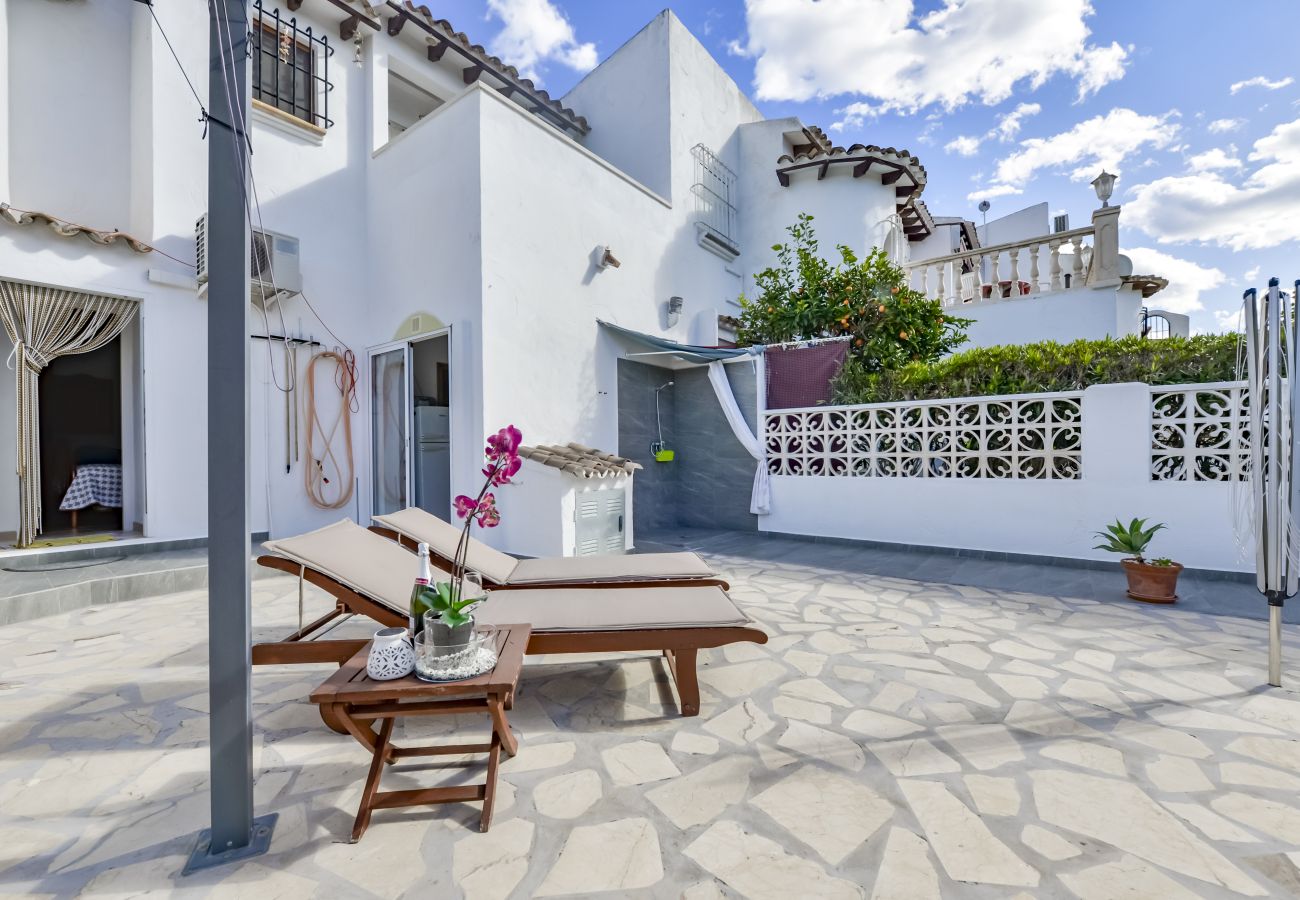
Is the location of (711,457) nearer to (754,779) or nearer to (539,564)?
(539,564)

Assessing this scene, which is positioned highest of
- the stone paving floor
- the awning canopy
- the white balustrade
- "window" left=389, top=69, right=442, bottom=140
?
"window" left=389, top=69, right=442, bottom=140

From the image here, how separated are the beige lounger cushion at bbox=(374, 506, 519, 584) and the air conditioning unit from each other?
4.03m

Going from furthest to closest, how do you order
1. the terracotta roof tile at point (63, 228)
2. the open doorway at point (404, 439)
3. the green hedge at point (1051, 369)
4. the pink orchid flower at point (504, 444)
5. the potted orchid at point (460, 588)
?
the open doorway at point (404, 439) → the green hedge at point (1051, 369) → the terracotta roof tile at point (63, 228) → the pink orchid flower at point (504, 444) → the potted orchid at point (460, 588)

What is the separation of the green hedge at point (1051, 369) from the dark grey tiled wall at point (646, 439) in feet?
8.54

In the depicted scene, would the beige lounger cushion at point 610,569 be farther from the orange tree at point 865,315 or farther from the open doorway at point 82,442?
the open doorway at point 82,442

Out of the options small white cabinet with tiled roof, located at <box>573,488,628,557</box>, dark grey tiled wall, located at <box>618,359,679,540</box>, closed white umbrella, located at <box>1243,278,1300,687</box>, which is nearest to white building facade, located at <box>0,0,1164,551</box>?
dark grey tiled wall, located at <box>618,359,679,540</box>

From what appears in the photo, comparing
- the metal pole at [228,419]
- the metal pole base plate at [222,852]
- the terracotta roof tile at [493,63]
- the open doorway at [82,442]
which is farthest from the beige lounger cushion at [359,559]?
the terracotta roof tile at [493,63]

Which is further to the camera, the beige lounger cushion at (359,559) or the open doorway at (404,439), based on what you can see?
the open doorway at (404,439)

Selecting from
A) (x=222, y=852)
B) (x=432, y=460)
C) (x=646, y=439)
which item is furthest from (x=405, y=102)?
(x=222, y=852)

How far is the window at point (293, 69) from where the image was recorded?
22.8 feet

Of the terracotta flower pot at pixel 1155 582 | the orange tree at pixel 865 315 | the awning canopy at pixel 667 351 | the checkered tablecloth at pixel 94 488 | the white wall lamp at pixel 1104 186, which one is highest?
the white wall lamp at pixel 1104 186

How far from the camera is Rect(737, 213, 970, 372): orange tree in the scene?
746 centimetres

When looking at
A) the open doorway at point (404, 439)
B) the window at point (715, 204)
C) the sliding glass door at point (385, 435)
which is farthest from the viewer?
the window at point (715, 204)

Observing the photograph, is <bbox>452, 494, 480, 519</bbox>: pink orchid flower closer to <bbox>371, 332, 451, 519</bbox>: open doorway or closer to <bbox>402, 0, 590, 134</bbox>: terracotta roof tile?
<bbox>371, 332, 451, 519</bbox>: open doorway
